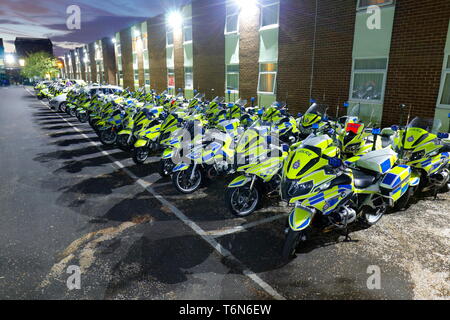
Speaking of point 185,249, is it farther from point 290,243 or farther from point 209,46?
point 209,46

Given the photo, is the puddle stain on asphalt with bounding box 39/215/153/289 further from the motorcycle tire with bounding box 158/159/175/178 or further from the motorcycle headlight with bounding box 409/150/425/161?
the motorcycle headlight with bounding box 409/150/425/161

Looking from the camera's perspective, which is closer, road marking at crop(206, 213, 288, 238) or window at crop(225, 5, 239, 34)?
road marking at crop(206, 213, 288, 238)

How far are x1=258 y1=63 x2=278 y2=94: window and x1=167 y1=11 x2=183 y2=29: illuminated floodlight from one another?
11.1 metres

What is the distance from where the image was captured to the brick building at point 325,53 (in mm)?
9102

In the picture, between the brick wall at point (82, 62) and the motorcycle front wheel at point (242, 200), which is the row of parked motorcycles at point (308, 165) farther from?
the brick wall at point (82, 62)

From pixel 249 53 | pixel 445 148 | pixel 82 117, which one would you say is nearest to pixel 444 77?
pixel 445 148

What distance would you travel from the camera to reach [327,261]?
152 inches

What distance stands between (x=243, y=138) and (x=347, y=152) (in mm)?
2905

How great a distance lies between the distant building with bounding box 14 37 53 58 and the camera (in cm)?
13150

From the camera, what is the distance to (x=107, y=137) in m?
10.6

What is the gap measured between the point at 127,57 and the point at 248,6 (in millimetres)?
25439

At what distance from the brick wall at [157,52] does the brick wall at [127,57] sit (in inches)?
307

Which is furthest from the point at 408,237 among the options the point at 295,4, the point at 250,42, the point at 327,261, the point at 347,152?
the point at 250,42

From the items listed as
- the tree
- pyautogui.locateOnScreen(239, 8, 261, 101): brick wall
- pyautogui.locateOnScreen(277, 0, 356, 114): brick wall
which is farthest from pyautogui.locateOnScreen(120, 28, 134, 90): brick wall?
the tree
